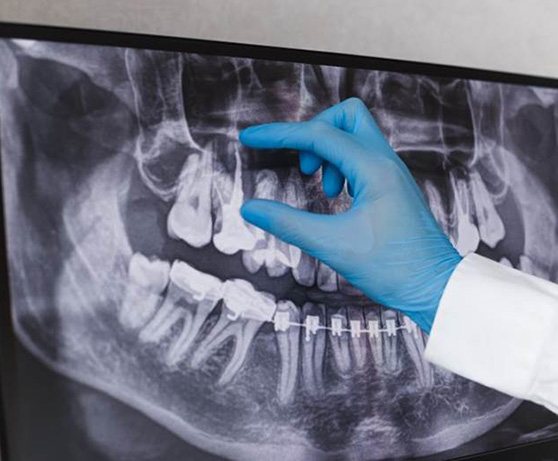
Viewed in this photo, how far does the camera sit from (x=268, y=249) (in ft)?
3.45

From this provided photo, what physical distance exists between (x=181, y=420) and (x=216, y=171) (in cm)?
34

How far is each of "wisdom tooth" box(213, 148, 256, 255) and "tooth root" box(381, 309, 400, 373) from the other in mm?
264

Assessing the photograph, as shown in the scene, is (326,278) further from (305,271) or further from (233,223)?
(233,223)

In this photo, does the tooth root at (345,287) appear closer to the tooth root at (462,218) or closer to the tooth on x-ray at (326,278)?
the tooth on x-ray at (326,278)

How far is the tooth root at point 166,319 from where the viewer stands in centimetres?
96

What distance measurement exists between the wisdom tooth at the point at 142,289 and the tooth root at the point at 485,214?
0.58m

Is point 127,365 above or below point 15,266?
below

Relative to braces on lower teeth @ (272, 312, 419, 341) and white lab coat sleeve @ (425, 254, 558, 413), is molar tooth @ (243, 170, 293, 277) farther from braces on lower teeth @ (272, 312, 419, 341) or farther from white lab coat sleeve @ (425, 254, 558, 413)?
white lab coat sleeve @ (425, 254, 558, 413)

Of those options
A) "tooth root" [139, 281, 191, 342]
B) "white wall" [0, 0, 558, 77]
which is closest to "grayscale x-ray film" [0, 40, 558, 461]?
"tooth root" [139, 281, 191, 342]

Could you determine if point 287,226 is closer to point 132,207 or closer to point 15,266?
point 132,207

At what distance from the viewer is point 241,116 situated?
1.03m

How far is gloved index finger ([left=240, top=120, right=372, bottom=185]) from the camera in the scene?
99 centimetres

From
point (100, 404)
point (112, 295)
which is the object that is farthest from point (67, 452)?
point (112, 295)

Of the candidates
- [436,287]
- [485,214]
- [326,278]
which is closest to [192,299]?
[326,278]
